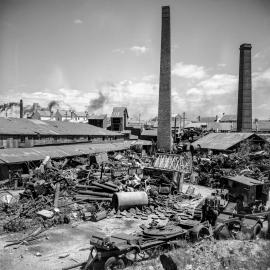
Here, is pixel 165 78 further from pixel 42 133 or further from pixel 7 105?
pixel 7 105

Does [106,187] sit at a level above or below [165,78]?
below

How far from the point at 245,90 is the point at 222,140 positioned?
12.3 metres

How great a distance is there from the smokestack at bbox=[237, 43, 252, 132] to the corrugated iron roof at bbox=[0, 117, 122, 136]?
2305cm

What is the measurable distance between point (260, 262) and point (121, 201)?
9.10 m

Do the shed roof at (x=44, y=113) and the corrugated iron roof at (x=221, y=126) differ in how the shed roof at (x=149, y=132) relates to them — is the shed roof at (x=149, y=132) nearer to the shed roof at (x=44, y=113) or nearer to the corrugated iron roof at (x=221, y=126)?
the corrugated iron roof at (x=221, y=126)

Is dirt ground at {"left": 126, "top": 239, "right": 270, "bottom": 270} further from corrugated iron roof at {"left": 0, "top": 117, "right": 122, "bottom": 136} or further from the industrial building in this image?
corrugated iron roof at {"left": 0, "top": 117, "right": 122, "bottom": 136}

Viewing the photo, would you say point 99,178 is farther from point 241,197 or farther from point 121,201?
point 241,197

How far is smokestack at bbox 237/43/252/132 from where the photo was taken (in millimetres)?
44219

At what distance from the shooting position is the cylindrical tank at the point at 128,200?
1661cm

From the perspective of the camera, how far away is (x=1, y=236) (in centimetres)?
1281

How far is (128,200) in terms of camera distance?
54.9 ft

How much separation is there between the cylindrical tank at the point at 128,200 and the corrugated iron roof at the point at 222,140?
2013 centimetres

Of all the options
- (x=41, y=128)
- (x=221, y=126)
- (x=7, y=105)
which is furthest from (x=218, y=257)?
(x=7, y=105)

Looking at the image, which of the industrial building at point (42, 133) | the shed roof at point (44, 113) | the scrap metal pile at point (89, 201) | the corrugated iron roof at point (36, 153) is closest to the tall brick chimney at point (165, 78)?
the corrugated iron roof at point (36, 153)
